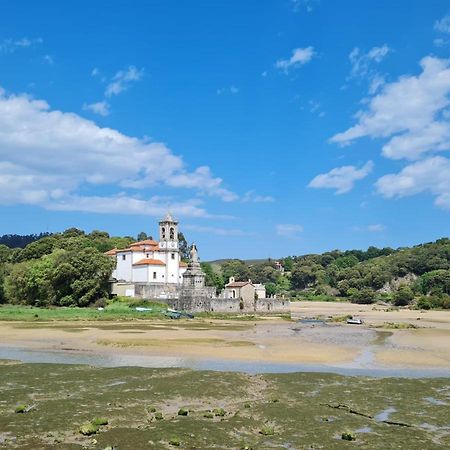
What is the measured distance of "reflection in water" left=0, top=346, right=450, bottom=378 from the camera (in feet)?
103

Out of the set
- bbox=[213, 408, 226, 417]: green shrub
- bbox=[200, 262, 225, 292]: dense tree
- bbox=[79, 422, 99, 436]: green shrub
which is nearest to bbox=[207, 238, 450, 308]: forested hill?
bbox=[200, 262, 225, 292]: dense tree

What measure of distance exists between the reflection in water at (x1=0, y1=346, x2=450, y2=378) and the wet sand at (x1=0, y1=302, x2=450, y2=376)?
0.91 metres

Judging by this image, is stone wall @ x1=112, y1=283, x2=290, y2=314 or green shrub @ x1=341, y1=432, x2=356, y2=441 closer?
green shrub @ x1=341, y1=432, x2=356, y2=441

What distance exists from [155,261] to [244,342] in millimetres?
50259

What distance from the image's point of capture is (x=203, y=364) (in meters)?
33.6

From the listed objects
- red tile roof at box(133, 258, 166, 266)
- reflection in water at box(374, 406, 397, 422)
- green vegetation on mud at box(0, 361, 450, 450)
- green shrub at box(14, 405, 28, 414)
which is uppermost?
red tile roof at box(133, 258, 166, 266)

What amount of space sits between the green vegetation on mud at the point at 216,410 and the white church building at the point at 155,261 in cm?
6429

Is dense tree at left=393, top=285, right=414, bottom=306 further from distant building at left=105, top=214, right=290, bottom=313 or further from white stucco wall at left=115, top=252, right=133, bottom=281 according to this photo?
white stucco wall at left=115, top=252, right=133, bottom=281

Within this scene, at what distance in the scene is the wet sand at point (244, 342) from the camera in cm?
Answer: 3725

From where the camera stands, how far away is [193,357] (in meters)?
36.8

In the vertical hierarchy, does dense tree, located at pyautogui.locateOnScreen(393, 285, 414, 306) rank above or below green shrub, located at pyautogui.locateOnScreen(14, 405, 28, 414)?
above

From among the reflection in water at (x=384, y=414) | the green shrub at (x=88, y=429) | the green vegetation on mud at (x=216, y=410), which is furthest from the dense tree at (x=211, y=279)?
the green shrub at (x=88, y=429)

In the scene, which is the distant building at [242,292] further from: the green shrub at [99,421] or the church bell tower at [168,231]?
the green shrub at [99,421]

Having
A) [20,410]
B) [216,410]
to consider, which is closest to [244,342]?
[216,410]
